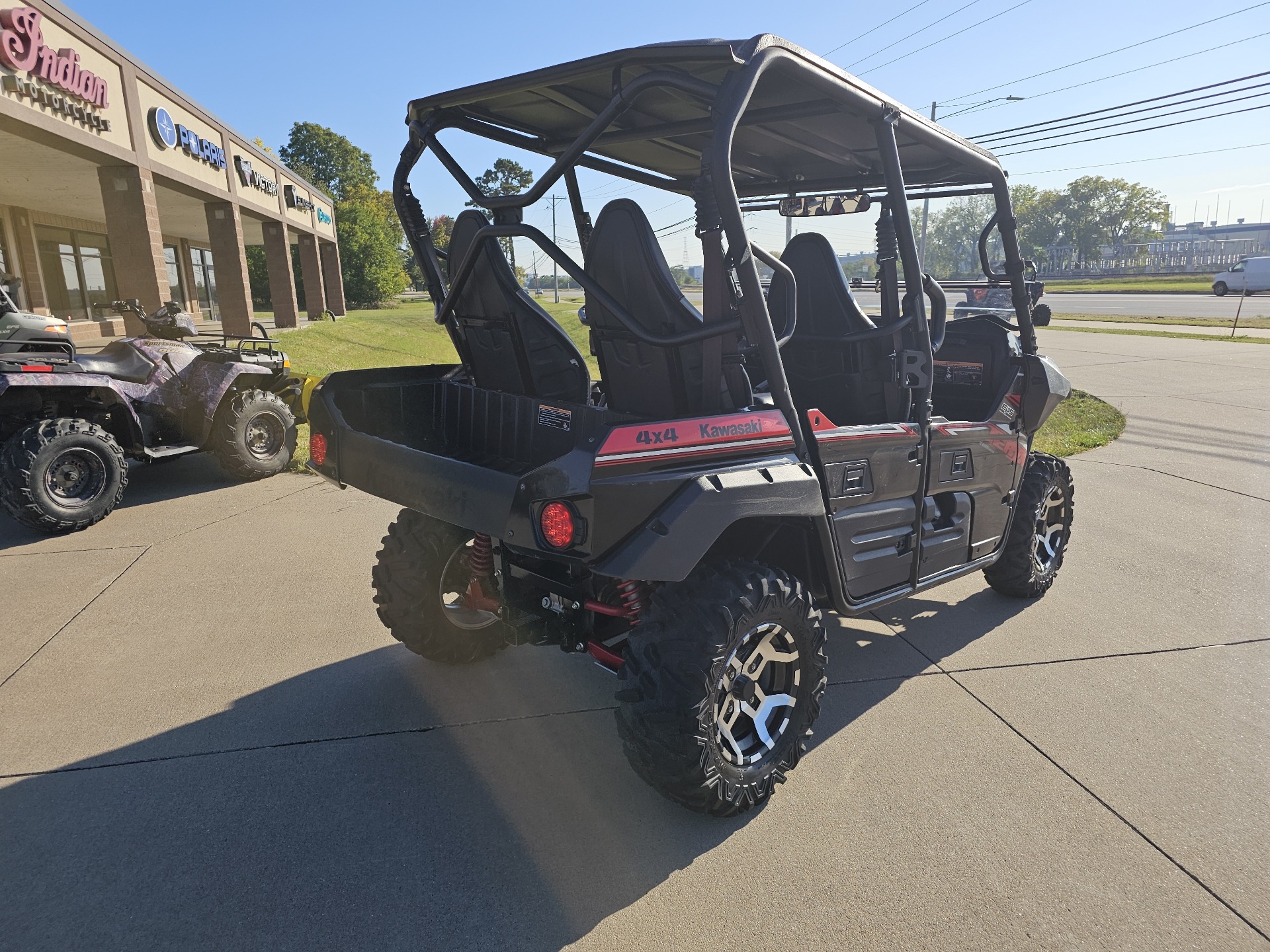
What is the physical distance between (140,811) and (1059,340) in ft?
70.9

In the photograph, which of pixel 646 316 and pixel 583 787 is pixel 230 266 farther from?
pixel 583 787

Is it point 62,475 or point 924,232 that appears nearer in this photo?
point 62,475

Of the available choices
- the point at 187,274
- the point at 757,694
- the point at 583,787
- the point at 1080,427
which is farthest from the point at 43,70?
the point at 187,274

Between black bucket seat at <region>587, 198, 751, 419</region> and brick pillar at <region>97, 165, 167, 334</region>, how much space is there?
14.2 meters

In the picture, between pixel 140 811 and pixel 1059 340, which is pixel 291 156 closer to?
pixel 1059 340

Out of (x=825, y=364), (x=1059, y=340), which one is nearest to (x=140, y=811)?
(x=825, y=364)

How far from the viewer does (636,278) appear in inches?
102

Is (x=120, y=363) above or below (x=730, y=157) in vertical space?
below

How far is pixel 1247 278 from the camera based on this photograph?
1528 inches

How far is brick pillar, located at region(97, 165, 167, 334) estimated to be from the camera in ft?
45.6

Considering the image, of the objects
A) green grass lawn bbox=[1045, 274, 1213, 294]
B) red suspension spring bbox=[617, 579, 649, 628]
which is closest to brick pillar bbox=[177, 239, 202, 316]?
red suspension spring bbox=[617, 579, 649, 628]

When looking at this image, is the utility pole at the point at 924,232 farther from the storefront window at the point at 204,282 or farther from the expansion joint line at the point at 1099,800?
the storefront window at the point at 204,282

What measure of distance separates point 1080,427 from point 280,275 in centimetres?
2186

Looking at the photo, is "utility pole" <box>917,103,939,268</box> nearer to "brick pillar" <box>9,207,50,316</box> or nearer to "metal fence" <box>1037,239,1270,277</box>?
"brick pillar" <box>9,207,50,316</box>
